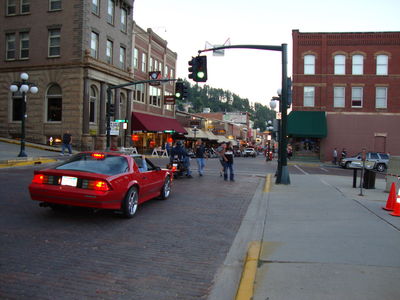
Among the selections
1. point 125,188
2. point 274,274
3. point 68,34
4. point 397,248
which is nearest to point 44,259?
point 125,188

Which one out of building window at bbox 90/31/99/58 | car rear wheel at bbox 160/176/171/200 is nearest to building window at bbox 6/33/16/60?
building window at bbox 90/31/99/58

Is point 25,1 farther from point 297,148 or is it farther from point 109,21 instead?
point 297,148

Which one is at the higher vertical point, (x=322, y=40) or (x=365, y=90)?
(x=322, y=40)

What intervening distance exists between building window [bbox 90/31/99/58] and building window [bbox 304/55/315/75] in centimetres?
1922

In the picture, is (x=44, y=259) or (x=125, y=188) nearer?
(x=44, y=259)

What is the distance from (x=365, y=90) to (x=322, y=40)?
20.4 ft

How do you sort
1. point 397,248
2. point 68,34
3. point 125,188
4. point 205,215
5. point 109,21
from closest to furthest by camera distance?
point 397,248
point 125,188
point 205,215
point 68,34
point 109,21

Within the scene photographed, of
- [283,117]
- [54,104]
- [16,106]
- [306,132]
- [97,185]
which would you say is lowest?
[97,185]

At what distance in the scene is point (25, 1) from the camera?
98.1ft

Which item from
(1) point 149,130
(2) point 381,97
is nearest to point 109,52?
(1) point 149,130

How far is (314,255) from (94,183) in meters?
3.97

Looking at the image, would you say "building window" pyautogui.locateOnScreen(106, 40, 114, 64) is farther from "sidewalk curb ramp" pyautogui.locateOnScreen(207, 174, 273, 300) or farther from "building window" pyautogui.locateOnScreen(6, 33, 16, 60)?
"sidewalk curb ramp" pyautogui.locateOnScreen(207, 174, 273, 300)

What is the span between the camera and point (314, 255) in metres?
5.00

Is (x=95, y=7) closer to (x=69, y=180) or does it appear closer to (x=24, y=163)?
(x=24, y=163)
